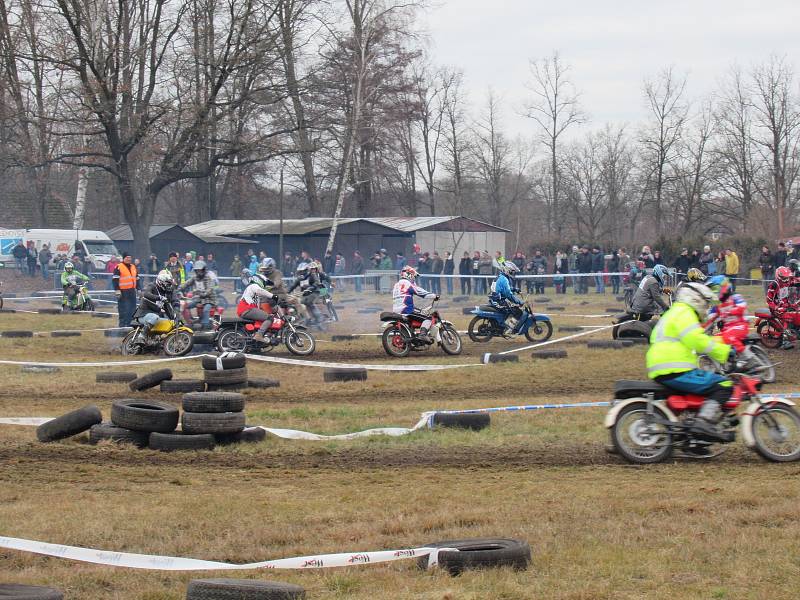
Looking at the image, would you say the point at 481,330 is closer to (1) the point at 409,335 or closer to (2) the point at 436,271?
(1) the point at 409,335

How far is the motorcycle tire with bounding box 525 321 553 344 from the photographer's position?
2023 centimetres

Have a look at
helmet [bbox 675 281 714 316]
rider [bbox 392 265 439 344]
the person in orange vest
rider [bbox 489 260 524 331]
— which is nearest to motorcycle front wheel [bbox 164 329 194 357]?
rider [bbox 392 265 439 344]

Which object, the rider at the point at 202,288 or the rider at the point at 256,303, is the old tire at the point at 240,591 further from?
the rider at the point at 202,288

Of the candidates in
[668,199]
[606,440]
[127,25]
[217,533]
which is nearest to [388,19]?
[127,25]

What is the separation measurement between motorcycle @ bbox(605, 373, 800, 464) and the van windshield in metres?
33.5

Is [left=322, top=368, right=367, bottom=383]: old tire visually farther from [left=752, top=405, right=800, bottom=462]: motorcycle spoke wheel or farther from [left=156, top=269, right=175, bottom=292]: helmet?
[left=752, top=405, right=800, bottom=462]: motorcycle spoke wheel

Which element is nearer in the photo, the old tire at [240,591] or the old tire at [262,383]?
the old tire at [240,591]

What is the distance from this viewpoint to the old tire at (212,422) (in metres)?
10.0

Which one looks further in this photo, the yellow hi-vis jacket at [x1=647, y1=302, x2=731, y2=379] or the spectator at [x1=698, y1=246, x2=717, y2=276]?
the spectator at [x1=698, y1=246, x2=717, y2=276]

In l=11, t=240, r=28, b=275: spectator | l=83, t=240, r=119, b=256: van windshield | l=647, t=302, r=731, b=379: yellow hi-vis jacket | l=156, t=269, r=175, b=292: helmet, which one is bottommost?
l=647, t=302, r=731, b=379: yellow hi-vis jacket

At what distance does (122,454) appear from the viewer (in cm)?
971

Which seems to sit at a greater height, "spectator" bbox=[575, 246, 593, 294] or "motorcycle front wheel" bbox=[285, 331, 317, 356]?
"spectator" bbox=[575, 246, 593, 294]

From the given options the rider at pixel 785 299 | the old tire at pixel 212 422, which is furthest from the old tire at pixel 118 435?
the rider at pixel 785 299

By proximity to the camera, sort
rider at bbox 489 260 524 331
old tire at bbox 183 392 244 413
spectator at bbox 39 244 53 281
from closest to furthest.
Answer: old tire at bbox 183 392 244 413 → rider at bbox 489 260 524 331 → spectator at bbox 39 244 53 281
